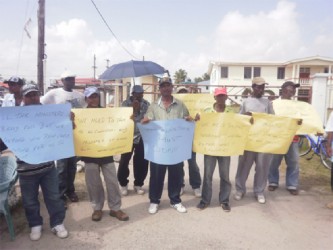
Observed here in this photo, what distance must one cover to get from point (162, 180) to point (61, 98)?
1864mm

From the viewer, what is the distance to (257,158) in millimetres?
4707

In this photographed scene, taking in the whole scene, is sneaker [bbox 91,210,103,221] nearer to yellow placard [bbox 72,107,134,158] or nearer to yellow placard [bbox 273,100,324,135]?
yellow placard [bbox 72,107,134,158]

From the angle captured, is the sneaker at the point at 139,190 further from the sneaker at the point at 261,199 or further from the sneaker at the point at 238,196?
the sneaker at the point at 261,199

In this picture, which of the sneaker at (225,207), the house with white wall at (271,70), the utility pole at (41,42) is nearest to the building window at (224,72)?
the house with white wall at (271,70)

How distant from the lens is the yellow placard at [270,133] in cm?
445

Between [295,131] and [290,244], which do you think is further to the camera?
[295,131]

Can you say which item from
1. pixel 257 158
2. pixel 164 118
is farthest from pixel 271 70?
pixel 164 118

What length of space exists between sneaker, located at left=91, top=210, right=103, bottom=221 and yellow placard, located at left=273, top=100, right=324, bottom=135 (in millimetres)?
3297

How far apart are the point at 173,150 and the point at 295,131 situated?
6.55 feet

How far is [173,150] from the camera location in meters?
4.07

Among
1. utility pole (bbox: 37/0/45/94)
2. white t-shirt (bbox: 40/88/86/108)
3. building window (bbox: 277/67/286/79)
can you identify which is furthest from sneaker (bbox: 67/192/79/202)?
building window (bbox: 277/67/286/79)

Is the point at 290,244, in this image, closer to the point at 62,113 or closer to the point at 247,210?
the point at 247,210

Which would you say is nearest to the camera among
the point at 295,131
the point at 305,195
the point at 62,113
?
the point at 62,113

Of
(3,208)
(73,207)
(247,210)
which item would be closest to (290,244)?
(247,210)
